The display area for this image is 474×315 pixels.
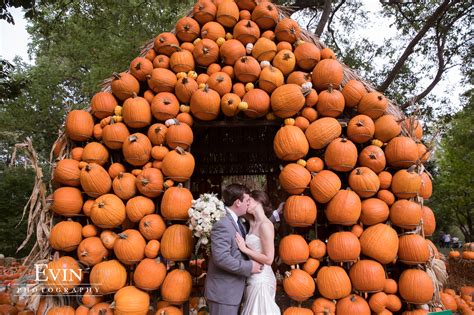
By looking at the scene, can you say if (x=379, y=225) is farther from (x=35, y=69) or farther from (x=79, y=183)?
(x=35, y=69)

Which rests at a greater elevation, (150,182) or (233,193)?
(150,182)

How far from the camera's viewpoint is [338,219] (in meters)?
3.39

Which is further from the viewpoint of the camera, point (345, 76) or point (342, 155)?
point (345, 76)

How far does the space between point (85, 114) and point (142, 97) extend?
66cm

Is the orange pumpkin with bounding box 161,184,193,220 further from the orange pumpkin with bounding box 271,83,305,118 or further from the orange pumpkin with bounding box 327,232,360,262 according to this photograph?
the orange pumpkin with bounding box 327,232,360,262

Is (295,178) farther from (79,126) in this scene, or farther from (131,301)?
(79,126)

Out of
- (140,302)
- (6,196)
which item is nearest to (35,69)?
(6,196)

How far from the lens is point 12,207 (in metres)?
12.7

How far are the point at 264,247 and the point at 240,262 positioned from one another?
33cm

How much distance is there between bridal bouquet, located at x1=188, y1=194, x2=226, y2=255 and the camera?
3146mm

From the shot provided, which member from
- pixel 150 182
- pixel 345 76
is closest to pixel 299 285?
pixel 150 182

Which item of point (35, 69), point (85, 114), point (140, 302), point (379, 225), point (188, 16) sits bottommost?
point (140, 302)

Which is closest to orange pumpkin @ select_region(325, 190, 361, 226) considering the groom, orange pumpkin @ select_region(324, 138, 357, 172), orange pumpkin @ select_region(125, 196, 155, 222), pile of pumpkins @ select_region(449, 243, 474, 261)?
orange pumpkin @ select_region(324, 138, 357, 172)

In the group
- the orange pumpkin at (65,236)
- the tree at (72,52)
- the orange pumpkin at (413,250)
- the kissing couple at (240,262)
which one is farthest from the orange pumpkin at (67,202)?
the tree at (72,52)
